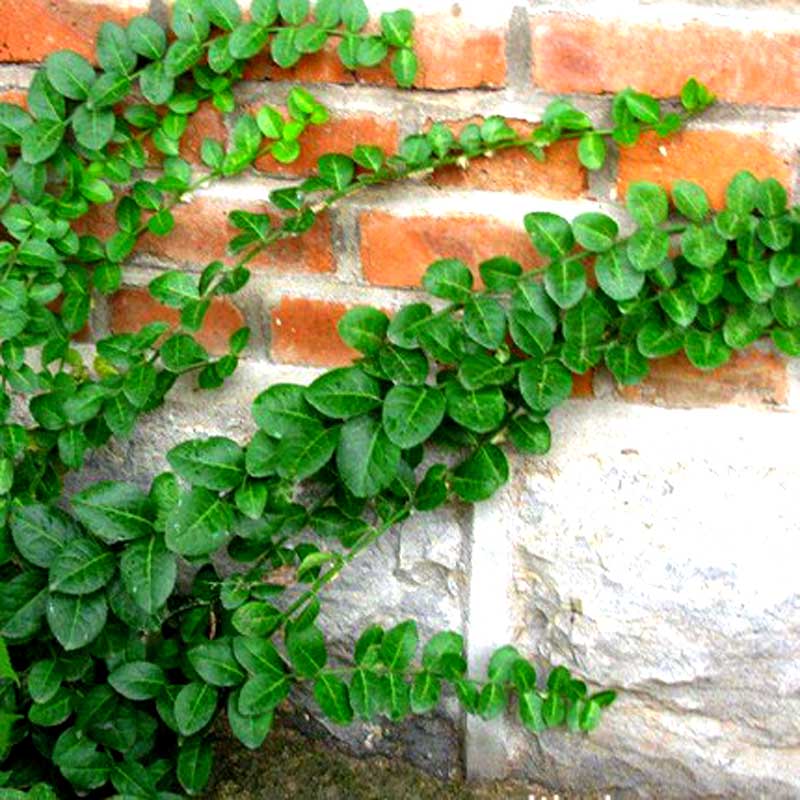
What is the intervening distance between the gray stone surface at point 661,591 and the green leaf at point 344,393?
19 centimetres

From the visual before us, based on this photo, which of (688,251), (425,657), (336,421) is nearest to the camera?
(688,251)

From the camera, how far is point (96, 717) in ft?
4.52

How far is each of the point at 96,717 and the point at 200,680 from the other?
0.38 ft

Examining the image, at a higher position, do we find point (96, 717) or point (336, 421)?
point (336, 421)

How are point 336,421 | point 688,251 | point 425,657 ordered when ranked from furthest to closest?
point 425,657
point 336,421
point 688,251

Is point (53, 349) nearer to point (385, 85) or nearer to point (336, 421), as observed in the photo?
point (336, 421)

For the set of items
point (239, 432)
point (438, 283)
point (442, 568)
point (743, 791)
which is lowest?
point (743, 791)

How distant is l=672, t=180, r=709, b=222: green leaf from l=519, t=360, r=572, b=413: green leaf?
184mm

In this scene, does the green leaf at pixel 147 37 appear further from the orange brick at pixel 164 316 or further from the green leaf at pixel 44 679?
the green leaf at pixel 44 679

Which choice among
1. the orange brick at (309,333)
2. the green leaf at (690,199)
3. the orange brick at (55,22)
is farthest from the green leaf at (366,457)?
the orange brick at (55,22)

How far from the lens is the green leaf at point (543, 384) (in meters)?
1.25

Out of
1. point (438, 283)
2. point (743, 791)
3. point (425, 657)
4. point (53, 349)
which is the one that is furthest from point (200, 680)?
point (743, 791)

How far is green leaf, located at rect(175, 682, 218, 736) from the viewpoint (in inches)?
52.7

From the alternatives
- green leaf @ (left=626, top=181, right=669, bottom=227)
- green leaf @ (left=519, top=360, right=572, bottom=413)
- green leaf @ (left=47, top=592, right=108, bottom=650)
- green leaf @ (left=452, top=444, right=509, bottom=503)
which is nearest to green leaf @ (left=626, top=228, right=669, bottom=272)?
green leaf @ (left=626, top=181, right=669, bottom=227)
